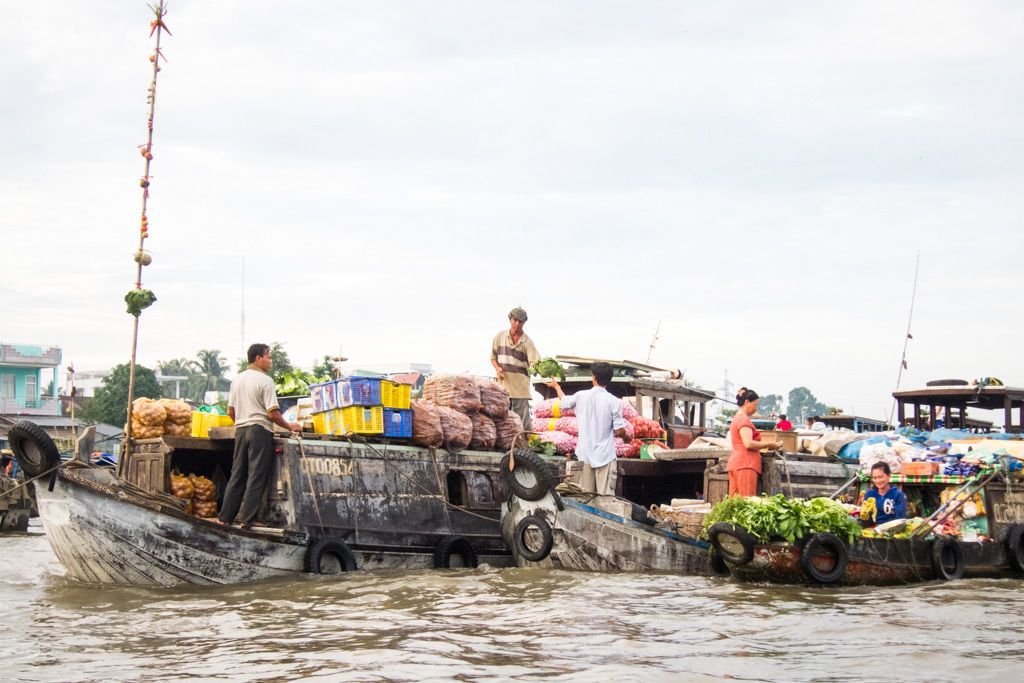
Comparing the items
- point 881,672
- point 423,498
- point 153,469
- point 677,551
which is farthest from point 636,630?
point 153,469

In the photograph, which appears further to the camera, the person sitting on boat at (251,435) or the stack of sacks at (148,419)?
the stack of sacks at (148,419)

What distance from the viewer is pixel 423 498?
11461 mm

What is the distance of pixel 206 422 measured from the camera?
36.0ft

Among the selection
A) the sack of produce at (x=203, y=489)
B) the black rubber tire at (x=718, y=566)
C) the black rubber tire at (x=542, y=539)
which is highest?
the sack of produce at (x=203, y=489)

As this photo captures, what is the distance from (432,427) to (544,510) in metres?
1.45

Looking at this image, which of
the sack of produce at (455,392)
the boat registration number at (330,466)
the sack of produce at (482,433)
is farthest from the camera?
the sack of produce at (482,433)

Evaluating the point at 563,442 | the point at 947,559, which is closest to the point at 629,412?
the point at 563,442

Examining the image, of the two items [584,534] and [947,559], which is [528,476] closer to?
[584,534]

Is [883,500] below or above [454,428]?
below

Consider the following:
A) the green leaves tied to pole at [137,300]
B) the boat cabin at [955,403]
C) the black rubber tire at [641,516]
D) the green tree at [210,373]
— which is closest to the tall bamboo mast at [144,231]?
the green leaves tied to pole at [137,300]

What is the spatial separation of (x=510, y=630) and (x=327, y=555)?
3.12 m

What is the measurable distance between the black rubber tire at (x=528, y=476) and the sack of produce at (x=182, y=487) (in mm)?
3010

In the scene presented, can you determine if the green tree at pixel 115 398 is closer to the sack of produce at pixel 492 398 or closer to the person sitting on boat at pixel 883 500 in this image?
the sack of produce at pixel 492 398

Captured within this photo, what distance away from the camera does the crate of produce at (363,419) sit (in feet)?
36.2
